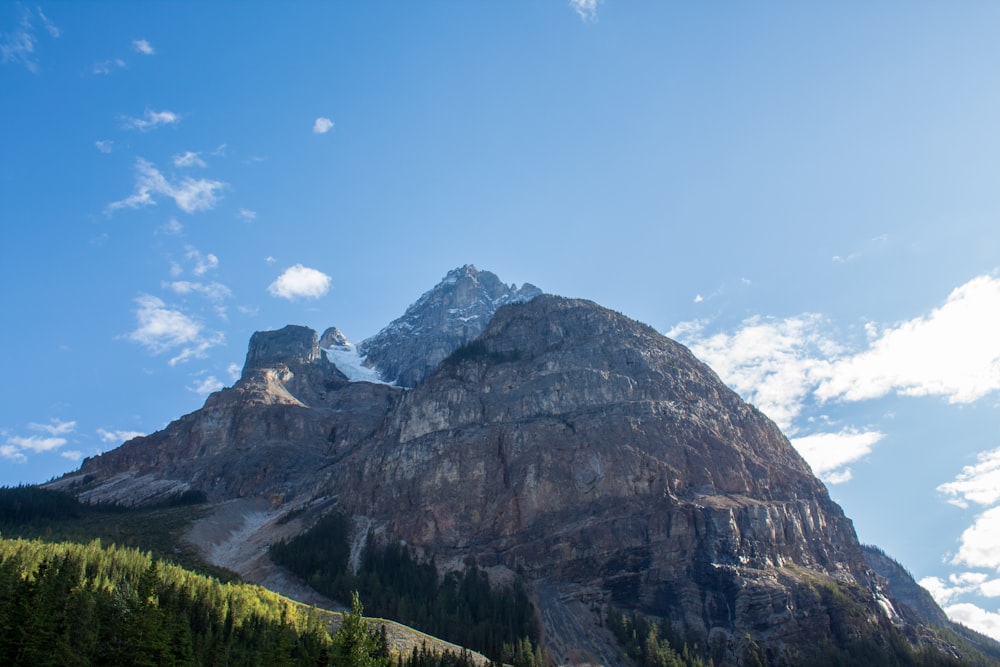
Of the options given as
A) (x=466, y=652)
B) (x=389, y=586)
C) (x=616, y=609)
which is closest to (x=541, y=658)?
(x=466, y=652)

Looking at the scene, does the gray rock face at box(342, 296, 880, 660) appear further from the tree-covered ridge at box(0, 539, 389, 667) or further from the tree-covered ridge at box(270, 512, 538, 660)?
the tree-covered ridge at box(0, 539, 389, 667)

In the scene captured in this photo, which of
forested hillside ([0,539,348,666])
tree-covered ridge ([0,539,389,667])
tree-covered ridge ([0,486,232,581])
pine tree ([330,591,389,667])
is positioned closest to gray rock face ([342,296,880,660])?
tree-covered ridge ([0,486,232,581])

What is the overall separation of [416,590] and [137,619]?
260 ft

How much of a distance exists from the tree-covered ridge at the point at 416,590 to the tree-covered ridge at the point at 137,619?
24088 mm

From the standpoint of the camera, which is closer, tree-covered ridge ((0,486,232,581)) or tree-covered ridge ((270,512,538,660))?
tree-covered ridge ((270,512,538,660))

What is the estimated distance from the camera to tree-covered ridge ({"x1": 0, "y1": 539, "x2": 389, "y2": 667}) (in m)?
62.7

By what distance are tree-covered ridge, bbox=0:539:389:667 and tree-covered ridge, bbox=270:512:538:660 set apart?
2409cm

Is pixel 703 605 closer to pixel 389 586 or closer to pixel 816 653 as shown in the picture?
pixel 816 653

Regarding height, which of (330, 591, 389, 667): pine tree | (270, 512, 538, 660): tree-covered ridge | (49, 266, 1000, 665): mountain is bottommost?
(330, 591, 389, 667): pine tree

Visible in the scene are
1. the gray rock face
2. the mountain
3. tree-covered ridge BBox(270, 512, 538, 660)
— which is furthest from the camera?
the gray rock face

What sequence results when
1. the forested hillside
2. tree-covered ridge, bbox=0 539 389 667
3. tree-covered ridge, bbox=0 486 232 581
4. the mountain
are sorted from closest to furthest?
tree-covered ridge, bbox=0 539 389 667 < the forested hillside < the mountain < tree-covered ridge, bbox=0 486 232 581

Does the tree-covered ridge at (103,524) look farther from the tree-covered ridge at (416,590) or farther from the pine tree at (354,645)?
the pine tree at (354,645)

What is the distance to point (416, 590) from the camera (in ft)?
457

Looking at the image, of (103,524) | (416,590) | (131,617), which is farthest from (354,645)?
(103,524)
